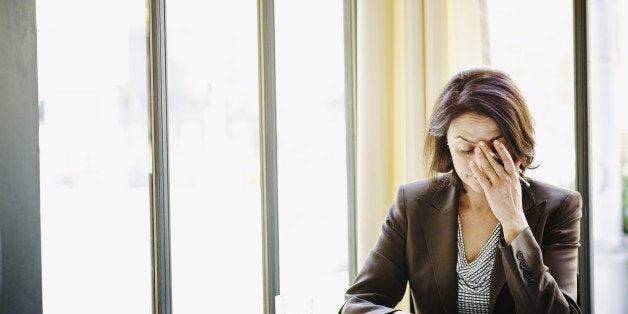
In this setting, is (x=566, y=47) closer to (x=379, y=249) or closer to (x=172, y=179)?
(x=379, y=249)

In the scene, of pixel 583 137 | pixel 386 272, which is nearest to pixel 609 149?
pixel 583 137

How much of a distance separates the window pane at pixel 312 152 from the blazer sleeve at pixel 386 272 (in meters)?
0.98

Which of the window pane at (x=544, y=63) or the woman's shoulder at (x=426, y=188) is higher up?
the window pane at (x=544, y=63)

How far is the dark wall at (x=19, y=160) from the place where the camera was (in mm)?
1763

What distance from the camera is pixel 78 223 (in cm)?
211

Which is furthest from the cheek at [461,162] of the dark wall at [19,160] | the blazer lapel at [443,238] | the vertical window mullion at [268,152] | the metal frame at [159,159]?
the dark wall at [19,160]

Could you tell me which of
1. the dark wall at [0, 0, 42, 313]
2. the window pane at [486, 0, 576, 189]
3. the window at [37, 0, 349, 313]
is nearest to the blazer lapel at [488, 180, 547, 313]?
the window pane at [486, 0, 576, 189]

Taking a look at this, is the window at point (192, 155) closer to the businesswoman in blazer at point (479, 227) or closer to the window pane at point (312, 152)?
the window pane at point (312, 152)

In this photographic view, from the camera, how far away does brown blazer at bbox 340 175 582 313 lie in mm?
1313

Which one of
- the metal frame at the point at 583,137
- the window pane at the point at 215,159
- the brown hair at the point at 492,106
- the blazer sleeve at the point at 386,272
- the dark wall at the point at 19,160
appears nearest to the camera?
the brown hair at the point at 492,106

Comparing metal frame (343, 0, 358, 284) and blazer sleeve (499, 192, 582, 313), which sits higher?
metal frame (343, 0, 358, 284)

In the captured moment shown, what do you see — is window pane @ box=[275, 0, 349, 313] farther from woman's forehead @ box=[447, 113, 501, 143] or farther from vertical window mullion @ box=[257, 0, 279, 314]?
woman's forehead @ box=[447, 113, 501, 143]

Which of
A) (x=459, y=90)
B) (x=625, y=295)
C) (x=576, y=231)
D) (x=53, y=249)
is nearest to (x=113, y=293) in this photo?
(x=53, y=249)

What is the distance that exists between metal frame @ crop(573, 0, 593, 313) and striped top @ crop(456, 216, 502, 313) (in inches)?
31.9
